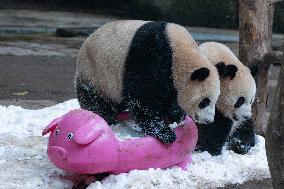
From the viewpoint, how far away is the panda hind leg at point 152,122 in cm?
417

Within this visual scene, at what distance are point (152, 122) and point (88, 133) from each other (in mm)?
597

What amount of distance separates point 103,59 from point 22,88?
11.0ft

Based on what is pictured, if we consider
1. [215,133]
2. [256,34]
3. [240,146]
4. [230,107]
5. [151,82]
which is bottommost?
[240,146]

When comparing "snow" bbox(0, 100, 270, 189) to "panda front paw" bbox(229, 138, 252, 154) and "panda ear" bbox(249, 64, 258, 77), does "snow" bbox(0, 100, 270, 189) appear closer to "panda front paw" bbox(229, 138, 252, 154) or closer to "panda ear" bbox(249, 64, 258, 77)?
"panda front paw" bbox(229, 138, 252, 154)

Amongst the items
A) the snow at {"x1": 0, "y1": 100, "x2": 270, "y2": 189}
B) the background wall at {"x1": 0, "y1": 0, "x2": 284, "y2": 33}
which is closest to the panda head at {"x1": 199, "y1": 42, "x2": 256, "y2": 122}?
the snow at {"x1": 0, "y1": 100, "x2": 270, "y2": 189}

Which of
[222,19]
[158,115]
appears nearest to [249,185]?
[158,115]

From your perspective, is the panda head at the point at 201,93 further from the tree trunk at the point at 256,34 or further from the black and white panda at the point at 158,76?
the tree trunk at the point at 256,34

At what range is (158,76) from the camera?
13.5 ft

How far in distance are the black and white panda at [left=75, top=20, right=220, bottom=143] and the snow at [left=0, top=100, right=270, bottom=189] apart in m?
0.31

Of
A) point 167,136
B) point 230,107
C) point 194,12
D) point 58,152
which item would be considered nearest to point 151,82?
point 167,136

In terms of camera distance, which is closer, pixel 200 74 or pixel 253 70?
pixel 200 74

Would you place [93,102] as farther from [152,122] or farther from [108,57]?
[152,122]

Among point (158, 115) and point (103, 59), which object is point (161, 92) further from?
point (103, 59)

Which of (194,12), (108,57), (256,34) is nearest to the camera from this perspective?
(108,57)
